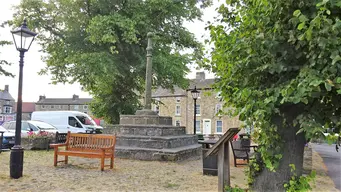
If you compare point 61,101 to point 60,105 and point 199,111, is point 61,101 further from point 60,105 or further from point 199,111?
point 199,111

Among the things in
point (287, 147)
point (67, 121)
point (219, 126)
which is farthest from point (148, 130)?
point (219, 126)

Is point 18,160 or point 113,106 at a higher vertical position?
point 113,106

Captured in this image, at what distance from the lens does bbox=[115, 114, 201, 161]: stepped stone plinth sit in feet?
34.0

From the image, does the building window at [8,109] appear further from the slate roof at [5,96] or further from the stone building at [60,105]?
the stone building at [60,105]

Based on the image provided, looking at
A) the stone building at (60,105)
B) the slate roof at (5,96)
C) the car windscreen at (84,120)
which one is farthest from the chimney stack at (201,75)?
the slate roof at (5,96)

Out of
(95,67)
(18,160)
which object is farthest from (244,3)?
(95,67)

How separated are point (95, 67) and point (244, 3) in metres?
12.4

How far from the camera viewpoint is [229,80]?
398 cm

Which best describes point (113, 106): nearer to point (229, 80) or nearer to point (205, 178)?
point (205, 178)

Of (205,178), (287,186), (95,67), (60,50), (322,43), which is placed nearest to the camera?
(322,43)

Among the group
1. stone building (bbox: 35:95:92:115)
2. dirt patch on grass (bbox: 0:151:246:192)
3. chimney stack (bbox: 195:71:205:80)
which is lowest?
dirt patch on grass (bbox: 0:151:246:192)

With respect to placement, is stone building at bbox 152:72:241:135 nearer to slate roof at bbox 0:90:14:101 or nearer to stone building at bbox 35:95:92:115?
stone building at bbox 35:95:92:115

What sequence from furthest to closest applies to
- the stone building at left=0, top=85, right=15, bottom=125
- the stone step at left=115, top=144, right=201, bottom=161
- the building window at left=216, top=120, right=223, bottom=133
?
the stone building at left=0, top=85, right=15, bottom=125
the building window at left=216, top=120, right=223, bottom=133
the stone step at left=115, top=144, right=201, bottom=161

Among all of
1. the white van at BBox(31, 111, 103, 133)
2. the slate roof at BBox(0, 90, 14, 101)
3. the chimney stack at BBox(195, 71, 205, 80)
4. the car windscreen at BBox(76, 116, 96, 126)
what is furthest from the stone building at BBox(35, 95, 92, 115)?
the white van at BBox(31, 111, 103, 133)
